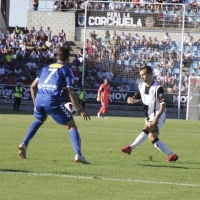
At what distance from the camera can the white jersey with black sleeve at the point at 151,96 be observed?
13.1 m

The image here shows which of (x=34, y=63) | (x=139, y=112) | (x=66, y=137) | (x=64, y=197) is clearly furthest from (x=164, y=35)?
(x=64, y=197)

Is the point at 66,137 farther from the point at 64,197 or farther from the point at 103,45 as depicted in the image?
the point at 103,45

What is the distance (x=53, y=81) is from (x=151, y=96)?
2167 mm

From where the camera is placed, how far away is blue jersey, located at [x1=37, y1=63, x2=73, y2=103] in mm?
12055

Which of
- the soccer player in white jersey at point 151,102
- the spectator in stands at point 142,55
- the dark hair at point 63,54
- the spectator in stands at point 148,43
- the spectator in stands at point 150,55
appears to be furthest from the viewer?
the spectator in stands at point 148,43

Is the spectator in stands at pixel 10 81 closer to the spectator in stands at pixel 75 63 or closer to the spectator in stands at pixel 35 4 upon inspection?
the spectator in stands at pixel 75 63

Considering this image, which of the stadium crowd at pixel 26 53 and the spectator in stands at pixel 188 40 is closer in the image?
the spectator in stands at pixel 188 40

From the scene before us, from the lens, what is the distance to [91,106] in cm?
4116

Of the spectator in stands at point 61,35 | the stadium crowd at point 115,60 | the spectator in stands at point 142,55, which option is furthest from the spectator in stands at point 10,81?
the spectator in stands at point 142,55

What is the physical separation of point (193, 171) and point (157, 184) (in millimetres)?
2040

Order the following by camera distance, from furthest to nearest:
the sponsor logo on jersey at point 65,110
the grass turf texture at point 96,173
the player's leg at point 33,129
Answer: the player's leg at point 33,129
the sponsor logo on jersey at point 65,110
the grass turf texture at point 96,173

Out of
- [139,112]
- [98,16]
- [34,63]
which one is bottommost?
[139,112]

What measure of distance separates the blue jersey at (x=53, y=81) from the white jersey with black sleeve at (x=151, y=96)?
1.88m

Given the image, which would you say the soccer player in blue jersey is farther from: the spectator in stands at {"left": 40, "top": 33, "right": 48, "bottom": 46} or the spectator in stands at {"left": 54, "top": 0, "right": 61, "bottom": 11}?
the spectator in stands at {"left": 54, "top": 0, "right": 61, "bottom": 11}
